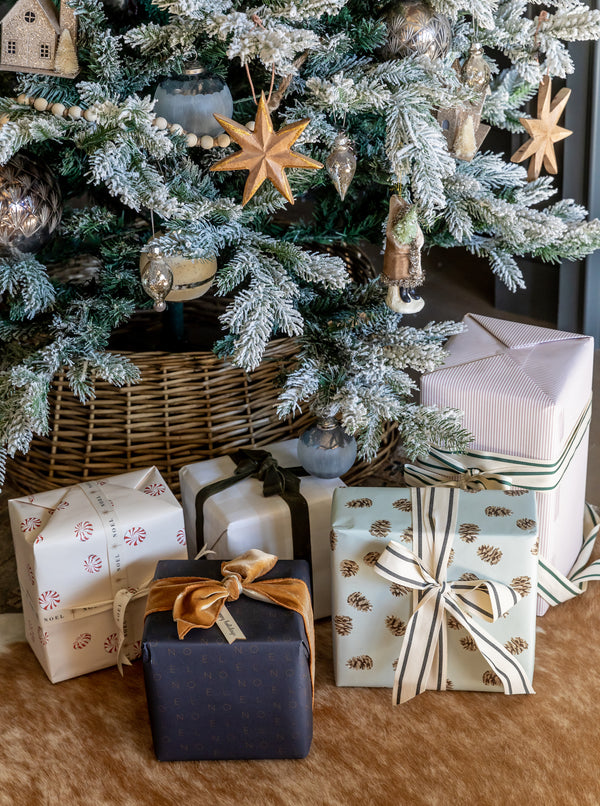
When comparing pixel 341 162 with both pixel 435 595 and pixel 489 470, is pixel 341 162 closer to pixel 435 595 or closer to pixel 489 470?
pixel 489 470

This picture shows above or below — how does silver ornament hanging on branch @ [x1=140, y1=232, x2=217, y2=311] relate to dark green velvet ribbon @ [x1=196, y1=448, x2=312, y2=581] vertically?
above

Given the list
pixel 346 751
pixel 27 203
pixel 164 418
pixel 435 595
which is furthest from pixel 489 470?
pixel 27 203

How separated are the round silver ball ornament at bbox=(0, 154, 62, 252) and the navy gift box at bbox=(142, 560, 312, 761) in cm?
48

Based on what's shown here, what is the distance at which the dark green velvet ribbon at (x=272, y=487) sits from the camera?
3.53 feet

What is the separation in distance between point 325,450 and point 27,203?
470mm

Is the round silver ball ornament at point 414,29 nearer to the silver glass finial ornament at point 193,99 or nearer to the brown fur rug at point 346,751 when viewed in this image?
the silver glass finial ornament at point 193,99

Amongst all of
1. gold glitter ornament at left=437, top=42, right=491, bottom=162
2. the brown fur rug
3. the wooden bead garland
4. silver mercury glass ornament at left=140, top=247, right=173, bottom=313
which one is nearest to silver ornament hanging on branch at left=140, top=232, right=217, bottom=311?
silver mercury glass ornament at left=140, top=247, right=173, bottom=313

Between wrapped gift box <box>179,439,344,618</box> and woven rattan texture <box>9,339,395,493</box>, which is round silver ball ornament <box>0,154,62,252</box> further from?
wrapped gift box <box>179,439,344,618</box>

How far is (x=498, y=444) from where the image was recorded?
1.07 meters

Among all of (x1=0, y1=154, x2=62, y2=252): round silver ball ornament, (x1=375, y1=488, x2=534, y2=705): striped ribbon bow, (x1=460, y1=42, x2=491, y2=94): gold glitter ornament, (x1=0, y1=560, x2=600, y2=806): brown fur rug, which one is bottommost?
(x1=0, y1=560, x2=600, y2=806): brown fur rug

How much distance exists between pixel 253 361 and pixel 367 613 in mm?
312

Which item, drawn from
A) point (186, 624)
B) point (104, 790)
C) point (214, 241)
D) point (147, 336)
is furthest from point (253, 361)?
point (147, 336)

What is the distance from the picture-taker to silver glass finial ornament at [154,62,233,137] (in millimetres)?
1042

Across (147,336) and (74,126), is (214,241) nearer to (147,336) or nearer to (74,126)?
(74,126)
